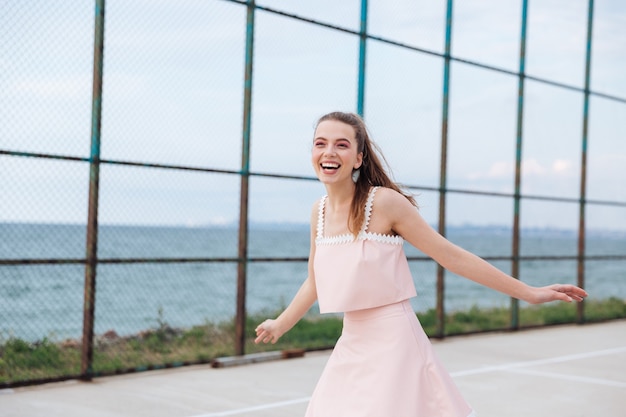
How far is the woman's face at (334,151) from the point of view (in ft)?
10.5

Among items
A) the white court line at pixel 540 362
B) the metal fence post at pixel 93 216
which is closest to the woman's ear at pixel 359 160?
the metal fence post at pixel 93 216

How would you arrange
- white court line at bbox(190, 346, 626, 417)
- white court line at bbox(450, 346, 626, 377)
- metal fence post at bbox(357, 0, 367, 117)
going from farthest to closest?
metal fence post at bbox(357, 0, 367, 117) < white court line at bbox(450, 346, 626, 377) < white court line at bbox(190, 346, 626, 417)

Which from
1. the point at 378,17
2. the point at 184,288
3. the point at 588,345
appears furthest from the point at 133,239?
the point at 588,345

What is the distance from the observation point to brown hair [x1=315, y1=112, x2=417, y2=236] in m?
3.25

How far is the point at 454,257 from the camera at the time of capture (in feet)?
10.4

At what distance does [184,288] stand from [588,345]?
116ft

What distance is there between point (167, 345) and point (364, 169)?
1189 cm

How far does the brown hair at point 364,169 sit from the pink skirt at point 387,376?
1.16 feet

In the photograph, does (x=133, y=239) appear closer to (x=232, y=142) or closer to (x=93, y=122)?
(x=232, y=142)

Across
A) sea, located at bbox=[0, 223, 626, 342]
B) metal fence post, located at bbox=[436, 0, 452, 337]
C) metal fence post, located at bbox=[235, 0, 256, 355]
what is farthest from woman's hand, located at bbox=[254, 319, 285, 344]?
sea, located at bbox=[0, 223, 626, 342]

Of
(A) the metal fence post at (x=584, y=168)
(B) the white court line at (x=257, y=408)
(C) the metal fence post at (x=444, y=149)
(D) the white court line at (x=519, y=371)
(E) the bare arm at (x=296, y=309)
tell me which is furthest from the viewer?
(A) the metal fence post at (x=584, y=168)

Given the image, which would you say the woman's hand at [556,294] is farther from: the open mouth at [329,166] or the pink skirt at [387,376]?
the open mouth at [329,166]

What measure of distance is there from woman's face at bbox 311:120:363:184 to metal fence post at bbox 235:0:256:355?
4.80m

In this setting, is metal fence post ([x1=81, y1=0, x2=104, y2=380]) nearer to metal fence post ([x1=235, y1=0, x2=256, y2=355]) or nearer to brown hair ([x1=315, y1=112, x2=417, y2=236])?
metal fence post ([x1=235, y1=0, x2=256, y2=355])
